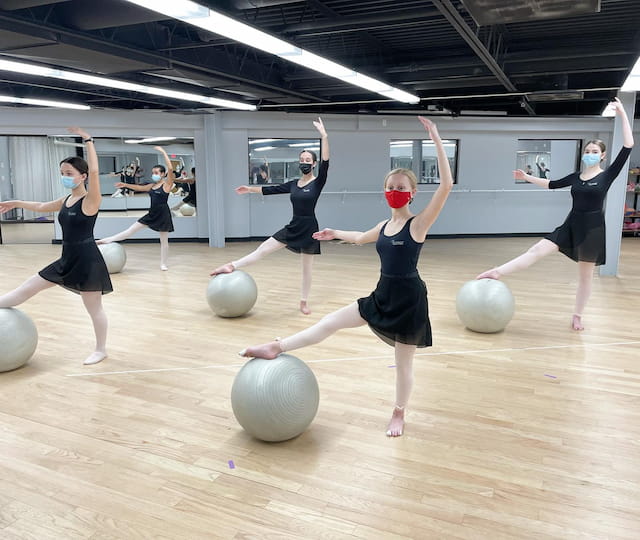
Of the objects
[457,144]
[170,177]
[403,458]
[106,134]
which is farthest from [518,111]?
[403,458]

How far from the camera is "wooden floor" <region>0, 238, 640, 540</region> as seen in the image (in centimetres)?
238

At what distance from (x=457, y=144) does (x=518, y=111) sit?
1.69 metres

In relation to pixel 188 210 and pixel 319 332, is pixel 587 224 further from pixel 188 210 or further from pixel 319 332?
pixel 188 210

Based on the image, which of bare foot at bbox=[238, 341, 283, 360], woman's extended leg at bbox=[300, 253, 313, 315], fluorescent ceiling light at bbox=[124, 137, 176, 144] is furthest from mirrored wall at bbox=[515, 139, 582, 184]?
bare foot at bbox=[238, 341, 283, 360]

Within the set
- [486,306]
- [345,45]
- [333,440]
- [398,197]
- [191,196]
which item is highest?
[345,45]

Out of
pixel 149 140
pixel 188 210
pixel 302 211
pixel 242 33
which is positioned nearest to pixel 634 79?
pixel 302 211

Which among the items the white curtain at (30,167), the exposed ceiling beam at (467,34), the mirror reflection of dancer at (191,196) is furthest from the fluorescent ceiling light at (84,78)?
the white curtain at (30,167)

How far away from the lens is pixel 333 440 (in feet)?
10.2

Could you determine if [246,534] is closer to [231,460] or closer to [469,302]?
[231,460]

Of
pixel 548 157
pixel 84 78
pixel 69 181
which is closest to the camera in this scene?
pixel 69 181

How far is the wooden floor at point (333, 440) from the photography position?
93.7 inches

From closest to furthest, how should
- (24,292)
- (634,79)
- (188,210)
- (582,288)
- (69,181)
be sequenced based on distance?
(69,181) < (24,292) < (582,288) < (634,79) < (188,210)

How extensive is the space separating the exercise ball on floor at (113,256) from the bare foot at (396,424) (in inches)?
248

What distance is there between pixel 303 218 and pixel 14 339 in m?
2.96
